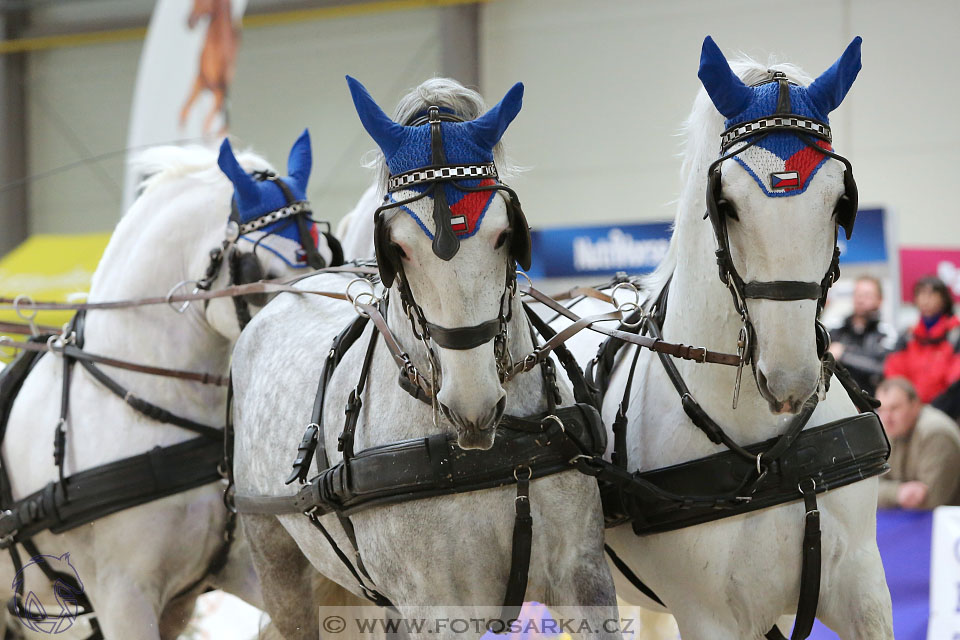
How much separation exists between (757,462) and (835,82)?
847 millimetres

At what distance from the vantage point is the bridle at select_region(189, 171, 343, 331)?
11.0 ft

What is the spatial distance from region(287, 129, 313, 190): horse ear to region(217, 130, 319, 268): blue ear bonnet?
111mm

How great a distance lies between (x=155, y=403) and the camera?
11.3 feet

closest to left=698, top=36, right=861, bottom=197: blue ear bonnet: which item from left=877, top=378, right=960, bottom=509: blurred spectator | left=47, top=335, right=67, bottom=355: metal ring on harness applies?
left=47, top=335, right=67, bottom=355: metal ring on harness

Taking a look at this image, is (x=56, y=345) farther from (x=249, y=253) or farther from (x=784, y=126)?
(x=784, y=126)

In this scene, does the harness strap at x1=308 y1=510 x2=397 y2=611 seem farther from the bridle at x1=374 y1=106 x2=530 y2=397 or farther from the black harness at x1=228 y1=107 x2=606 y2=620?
the bridle at x1=374 y1=106 x2=530 y2=397

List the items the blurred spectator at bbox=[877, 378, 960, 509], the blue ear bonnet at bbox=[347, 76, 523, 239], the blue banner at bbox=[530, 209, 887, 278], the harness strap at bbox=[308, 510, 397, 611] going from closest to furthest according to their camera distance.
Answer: the blue ear bonnet at bbox=[347, 76, 523, 239] < the harness strap at bbox=[308, 510, 397, 611] < the blurred spectator at bbox=[877, 378, 960, 509] < the blue banner at bbox=[530, 209, 887, 278]

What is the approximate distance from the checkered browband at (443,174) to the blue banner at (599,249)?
621 cm

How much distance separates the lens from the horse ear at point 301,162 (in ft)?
11.8

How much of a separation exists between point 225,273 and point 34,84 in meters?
13.0

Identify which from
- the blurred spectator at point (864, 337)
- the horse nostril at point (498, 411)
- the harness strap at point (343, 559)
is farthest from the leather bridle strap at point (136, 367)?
the blurred spectator at point (864, 337)

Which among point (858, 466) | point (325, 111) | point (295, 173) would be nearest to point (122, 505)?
point (295, 173)

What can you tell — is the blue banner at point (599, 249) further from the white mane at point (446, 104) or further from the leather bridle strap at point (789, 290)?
the leather bridle strap at point (789, 290)

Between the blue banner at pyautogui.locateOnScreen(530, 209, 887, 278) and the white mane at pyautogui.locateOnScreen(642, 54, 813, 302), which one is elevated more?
the blue banner at pyautogui.locateOnScreen(530, 209, 887, 278)
